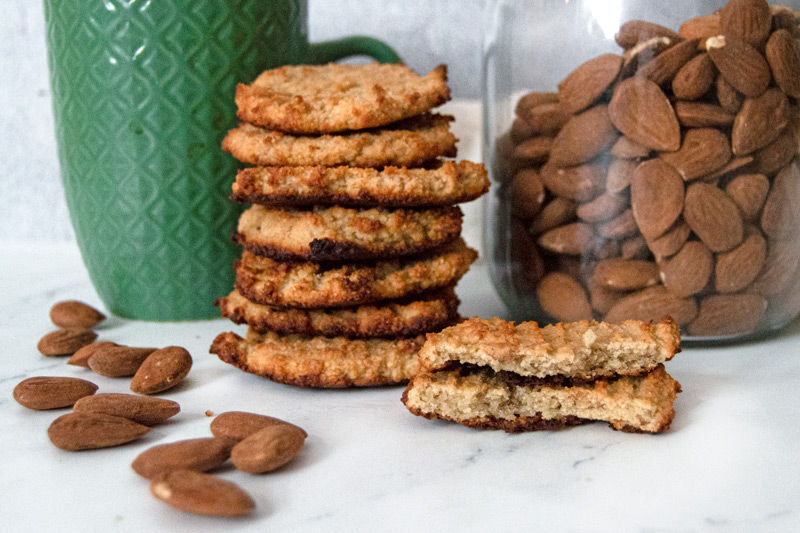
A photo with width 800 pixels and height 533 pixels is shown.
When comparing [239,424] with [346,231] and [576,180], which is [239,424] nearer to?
[346,231]

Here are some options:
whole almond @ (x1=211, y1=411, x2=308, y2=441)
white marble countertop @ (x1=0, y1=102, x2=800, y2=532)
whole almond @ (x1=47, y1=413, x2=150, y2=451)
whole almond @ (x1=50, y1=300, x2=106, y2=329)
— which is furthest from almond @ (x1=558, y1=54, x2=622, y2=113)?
whole almond @ (x1=50, y1=300, x2=106, y2=329)

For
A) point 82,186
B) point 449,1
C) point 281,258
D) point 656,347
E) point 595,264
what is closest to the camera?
point 656,347

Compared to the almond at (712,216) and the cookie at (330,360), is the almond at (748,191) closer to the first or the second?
the almond at (712,216)

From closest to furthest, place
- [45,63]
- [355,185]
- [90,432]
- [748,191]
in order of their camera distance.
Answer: [90,432]
[355,185]
[748,191]
[45,63]

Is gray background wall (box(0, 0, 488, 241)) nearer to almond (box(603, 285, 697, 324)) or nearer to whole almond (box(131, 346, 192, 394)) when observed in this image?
almond (box(603, 285, 697, 324))

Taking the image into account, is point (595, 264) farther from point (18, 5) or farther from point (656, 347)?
point (18, 5)

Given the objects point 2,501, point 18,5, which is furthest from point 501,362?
point 18,5

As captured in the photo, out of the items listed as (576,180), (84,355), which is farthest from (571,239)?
(84,355)
